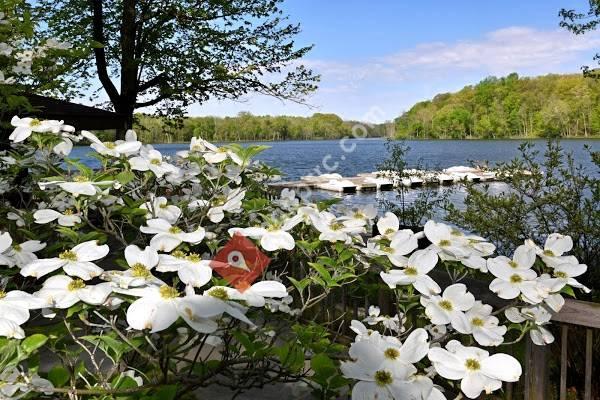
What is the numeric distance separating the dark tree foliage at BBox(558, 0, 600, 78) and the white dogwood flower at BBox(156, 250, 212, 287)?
279 inches

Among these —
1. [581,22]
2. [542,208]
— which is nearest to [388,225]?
[542,208]

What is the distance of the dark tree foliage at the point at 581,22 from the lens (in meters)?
6.29

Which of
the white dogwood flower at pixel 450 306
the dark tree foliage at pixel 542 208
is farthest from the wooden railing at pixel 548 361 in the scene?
the dark tree foliage at pixel 542 208

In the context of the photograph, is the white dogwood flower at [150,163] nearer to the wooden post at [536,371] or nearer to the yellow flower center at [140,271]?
the yellow flower center at [140,271]

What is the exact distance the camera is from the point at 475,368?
0.82 m

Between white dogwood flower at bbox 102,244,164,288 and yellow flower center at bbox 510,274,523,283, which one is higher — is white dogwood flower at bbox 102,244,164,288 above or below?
above

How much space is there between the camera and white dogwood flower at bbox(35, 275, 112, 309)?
0.78 meters

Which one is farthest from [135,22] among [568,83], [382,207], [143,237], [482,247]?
[568,83]

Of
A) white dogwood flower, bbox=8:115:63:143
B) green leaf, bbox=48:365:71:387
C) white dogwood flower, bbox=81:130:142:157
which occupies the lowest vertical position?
green leaf, bbox=48:365:71:387

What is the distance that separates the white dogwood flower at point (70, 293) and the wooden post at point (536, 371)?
159 cm

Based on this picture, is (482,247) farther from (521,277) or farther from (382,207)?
(382,207)

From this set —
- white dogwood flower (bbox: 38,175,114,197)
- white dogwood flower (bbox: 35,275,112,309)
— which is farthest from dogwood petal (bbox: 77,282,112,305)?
white dogwood flower (bbox: 38,175,114,197)

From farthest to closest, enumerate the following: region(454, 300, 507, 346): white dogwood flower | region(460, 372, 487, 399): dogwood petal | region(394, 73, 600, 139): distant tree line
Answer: region(394, 73, 600, 139): distant tree line
region(454, 300, 507, 346): white dogwood flower
region(460, 372, 487, 399): dogwood petal

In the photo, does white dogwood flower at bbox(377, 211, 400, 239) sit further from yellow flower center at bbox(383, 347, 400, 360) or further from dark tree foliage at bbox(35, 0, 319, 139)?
dark tree foliage at bbox(35, 0, 319, 139)
